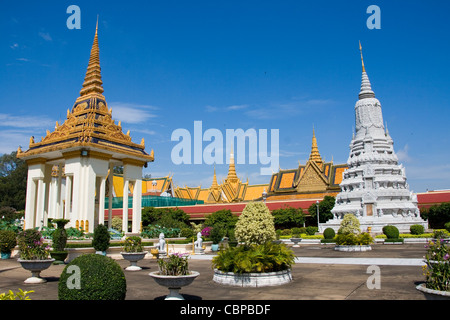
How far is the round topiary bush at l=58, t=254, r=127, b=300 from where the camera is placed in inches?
254

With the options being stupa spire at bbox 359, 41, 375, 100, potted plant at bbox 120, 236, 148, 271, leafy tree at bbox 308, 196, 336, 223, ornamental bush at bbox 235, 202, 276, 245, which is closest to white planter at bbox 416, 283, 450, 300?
ornamental bush at bbox 235, 202, 276, 245

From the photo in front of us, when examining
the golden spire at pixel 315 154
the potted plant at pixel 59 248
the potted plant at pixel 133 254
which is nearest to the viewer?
the potted plant at pixel 133 254

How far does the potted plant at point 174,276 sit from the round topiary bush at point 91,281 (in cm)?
117

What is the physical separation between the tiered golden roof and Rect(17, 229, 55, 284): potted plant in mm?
12760

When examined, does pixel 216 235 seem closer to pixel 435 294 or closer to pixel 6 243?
pixel 6 243

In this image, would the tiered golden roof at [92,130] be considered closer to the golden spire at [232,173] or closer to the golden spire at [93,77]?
the golden spire at [93,77]

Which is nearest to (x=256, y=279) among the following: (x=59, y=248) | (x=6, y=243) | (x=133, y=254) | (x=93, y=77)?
(x=133, y=254)

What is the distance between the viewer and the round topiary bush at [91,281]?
21.2ft

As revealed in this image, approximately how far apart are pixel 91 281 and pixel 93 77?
26.1 metres

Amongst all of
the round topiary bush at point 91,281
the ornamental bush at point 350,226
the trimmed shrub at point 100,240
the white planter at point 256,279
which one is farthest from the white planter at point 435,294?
the ornamental bush at point 350,226

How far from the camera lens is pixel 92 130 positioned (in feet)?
83.3
